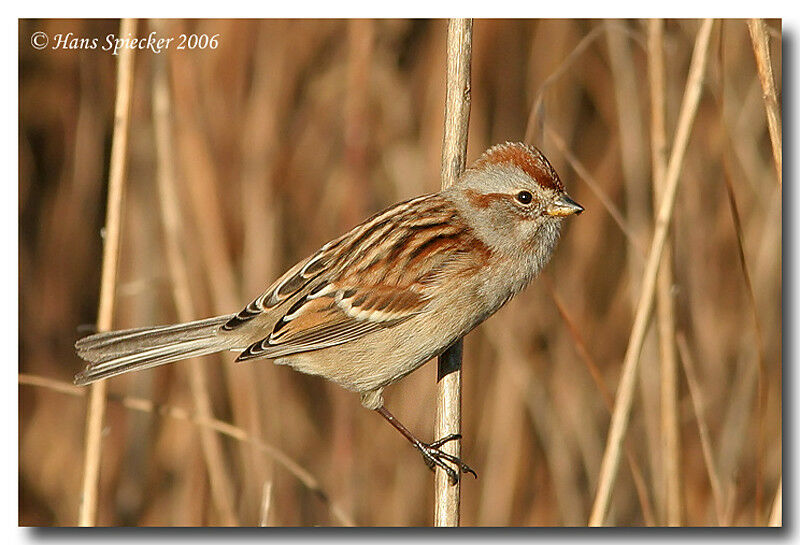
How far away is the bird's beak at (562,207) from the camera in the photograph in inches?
97.3

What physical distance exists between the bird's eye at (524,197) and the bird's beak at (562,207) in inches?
2.3

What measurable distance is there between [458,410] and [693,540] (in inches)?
37.4

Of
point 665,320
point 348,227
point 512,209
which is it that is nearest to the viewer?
point 512,209

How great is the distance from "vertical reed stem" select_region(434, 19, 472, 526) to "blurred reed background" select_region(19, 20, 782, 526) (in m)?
0.37

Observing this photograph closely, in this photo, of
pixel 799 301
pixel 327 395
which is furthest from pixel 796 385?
pixel 327 395

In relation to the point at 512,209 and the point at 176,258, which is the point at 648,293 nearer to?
the point at 512,209

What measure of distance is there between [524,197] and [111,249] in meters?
1.18

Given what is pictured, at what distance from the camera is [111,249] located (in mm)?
2543

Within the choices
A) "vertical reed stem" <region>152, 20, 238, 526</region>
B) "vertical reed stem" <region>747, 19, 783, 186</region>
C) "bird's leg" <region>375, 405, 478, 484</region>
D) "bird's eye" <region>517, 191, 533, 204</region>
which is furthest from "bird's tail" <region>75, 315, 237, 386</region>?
"vertical reed stem" <region>747, 19, 783, 186</region>

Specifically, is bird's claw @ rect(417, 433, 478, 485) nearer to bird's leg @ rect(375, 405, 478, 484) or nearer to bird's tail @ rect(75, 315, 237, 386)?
bird's leg @ rect(375, 405, 478, 484)

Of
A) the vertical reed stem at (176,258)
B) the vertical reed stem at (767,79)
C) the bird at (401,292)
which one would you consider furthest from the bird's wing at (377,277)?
the vertical reed stem at (767,79)

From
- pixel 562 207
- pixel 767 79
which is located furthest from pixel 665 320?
pixel 767 79

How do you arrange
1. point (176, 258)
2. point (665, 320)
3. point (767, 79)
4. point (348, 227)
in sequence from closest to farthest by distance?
point (767, 79) → point (665, 320) → point (176, 258) → point (348, 227)
